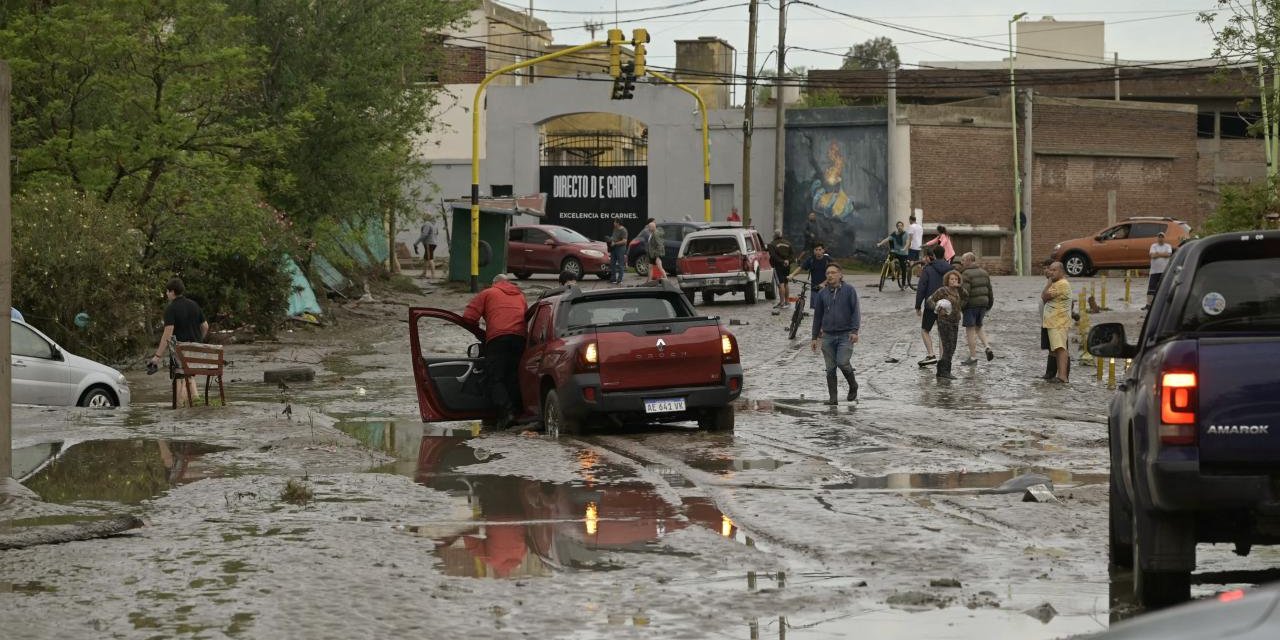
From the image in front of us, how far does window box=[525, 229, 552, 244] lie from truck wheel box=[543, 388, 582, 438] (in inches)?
1283

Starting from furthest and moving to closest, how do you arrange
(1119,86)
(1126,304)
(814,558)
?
(1119,86), (1126,304), (814,558)

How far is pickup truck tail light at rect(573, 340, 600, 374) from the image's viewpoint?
1594 centimetres

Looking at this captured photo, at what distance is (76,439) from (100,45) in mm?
13074

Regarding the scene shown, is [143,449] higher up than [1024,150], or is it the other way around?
[1024,150]

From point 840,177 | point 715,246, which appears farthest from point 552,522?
point 840,177

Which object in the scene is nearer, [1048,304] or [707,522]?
[707,522]

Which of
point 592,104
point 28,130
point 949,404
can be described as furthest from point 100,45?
point 592,104

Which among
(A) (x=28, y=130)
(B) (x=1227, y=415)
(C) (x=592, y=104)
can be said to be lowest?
(B) (x=1227, y=415)

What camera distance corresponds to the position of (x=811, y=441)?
53.4 feet

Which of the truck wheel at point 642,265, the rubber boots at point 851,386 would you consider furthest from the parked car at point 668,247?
the rubber boots at point 851,386

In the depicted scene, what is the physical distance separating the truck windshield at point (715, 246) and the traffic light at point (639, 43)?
4.12 m

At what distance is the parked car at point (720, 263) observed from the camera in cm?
3800

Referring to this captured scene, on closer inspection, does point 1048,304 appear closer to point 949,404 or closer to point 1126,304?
point 949,404

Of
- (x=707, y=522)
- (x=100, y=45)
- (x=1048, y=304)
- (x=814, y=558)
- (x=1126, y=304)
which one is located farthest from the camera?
(x=1126, y=304)
